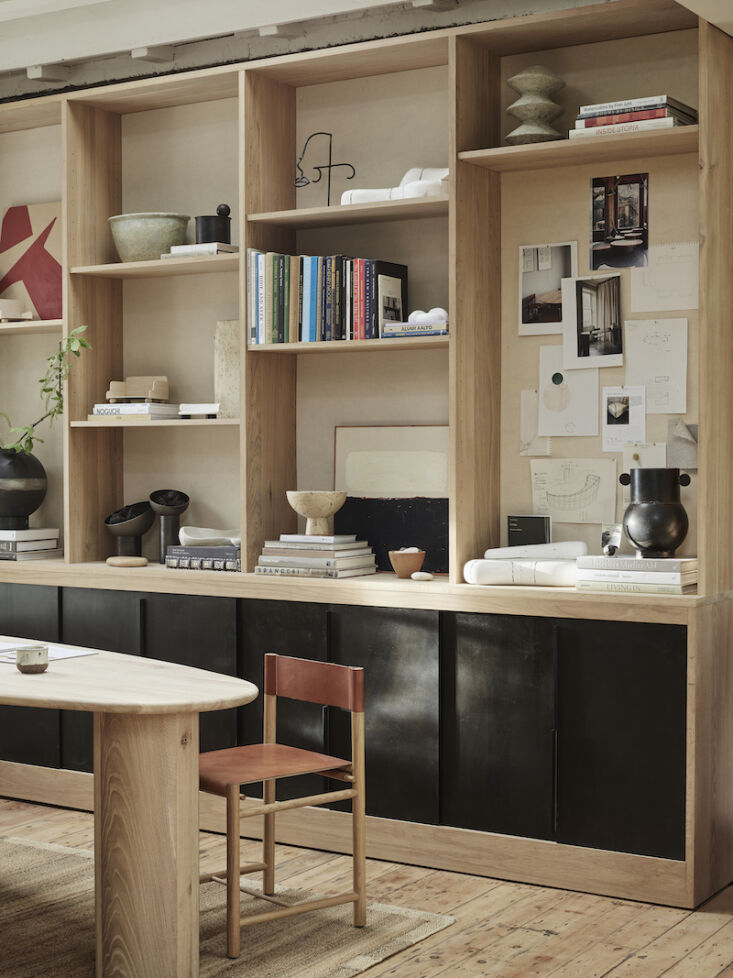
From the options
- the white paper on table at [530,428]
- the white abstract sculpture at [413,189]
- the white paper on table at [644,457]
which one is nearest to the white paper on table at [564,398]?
the white paper on table at [530,428]

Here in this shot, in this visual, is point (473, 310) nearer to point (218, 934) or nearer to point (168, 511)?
point (168, 511)

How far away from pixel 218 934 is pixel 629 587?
5.29ft

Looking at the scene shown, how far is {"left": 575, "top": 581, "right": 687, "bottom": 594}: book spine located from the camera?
12.7 ft

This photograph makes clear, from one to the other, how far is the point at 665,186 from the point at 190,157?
2028 millimetres

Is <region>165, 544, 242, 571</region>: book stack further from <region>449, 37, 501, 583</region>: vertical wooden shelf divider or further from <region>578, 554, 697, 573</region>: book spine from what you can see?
<region>578, 554, 697, 573</region>: book spine

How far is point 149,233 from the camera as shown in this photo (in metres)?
5.01

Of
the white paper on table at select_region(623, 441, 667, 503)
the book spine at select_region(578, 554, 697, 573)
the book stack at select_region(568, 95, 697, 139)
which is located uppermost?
the book stack at select_region(568, 95, 697, 139)

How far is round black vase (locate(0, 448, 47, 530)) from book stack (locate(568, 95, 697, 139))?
2674mm

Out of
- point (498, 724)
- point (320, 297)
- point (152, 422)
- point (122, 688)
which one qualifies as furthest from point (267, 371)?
point (122, 688)

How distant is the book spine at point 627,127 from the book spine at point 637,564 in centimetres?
135

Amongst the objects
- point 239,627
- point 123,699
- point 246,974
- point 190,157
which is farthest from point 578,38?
point 246,974

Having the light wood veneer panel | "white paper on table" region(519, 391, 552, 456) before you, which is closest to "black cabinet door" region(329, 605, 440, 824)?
"white paper on table" region(519, 391, 552, 456)

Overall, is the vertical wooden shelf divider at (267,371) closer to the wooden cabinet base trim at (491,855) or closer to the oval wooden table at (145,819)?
the wooden cabinet base trim at (491,855)

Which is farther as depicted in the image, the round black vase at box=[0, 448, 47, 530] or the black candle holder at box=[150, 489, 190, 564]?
the round black vase at box=[0, 448, 47, 530]
